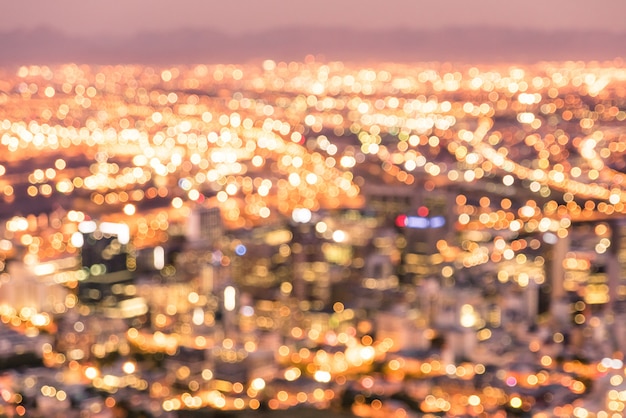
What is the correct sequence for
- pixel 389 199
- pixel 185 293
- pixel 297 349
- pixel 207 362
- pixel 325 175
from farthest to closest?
pixel 325 175 < pixel 389 199 < pixel 185 293 < pixel 297 349 < pixel 207 362

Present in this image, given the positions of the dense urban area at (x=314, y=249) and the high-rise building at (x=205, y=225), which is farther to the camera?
the high-rise building at (x=205, y=225)

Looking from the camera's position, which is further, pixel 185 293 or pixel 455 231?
pixel 455 231

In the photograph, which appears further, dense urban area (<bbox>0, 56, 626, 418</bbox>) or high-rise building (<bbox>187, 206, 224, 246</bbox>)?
high-rise building (<bbox>187, 206, 224, 246</bbox>)

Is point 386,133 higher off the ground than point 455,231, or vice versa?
point 386,133

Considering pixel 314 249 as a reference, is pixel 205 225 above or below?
above

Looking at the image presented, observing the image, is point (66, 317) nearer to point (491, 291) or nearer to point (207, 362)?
point (207, 362)

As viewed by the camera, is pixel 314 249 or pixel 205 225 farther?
pixel 205 225

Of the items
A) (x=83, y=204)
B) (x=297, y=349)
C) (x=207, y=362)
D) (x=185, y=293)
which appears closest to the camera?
(x=207, y=362)

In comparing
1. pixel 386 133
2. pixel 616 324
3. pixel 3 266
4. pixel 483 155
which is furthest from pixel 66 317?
pixel 386 133
